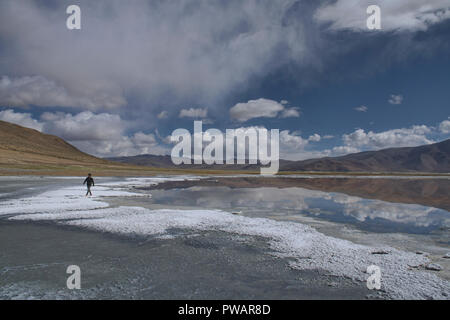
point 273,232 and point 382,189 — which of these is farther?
point 382,189

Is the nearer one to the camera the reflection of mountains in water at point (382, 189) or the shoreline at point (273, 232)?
the shoreline at point (273, 232)

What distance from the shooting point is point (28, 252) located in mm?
8883

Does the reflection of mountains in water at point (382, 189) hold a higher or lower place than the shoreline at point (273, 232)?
lower

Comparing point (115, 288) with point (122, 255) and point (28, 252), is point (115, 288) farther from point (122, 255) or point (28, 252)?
point (28, 252)

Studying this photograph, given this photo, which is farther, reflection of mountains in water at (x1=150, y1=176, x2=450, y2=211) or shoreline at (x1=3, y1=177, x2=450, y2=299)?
reflection of mountains in water at (x1=150, y1=176, x2=450, y2=211)

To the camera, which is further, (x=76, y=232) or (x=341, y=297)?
(x=76, y=232)

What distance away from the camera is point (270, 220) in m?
14.2

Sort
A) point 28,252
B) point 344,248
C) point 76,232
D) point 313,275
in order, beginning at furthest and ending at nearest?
point 76,232, point 344,248, point 28,252, point 313,275

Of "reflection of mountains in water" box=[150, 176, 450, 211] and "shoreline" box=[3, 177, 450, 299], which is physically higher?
"shoreline" box=[3, 177, 450, 299]

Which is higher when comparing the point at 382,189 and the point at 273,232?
the point at 273,232

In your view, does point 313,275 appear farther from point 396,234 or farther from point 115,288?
point 396,234
